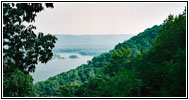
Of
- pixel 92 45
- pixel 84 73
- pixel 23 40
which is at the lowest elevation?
pixel 84 73

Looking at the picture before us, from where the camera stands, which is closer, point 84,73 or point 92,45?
point 92,45

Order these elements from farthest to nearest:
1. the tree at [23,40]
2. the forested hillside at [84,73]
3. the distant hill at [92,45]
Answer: the forested hillside at [84,73] → the distant hill at [92,45] → the tree at [23,40]

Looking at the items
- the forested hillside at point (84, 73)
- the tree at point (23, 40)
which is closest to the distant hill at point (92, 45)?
the forested hillside at point (84, 73)

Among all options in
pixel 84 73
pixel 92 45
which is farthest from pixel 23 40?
pixel 84 73

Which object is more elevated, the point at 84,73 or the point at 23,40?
the point at 23,40

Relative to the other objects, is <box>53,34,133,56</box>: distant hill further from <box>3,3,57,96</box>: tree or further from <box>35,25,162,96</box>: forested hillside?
<box>3,3,57,96</box>: tree

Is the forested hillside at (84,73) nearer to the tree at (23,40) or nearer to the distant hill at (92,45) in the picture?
the distant hill at (92,45)

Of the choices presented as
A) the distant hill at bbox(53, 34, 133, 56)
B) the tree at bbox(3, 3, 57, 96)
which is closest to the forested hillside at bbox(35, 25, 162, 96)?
the distant hill at bbox(53, 34, 133, 56)

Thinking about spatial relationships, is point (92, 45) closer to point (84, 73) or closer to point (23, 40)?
point (84, 73)

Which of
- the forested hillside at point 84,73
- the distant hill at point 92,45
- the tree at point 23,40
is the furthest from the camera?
the forested hillside at point 84,73
